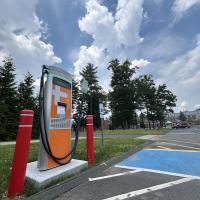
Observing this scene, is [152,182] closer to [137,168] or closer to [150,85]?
[137,168]

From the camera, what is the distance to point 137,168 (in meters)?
4.65

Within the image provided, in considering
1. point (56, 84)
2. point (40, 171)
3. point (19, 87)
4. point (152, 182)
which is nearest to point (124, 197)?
point (152, 182)

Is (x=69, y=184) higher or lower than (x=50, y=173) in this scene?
lower

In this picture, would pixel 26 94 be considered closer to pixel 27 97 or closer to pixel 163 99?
pixel 27 97

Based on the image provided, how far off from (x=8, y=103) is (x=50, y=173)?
74.9 ft

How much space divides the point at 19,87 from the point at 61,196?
971 inches

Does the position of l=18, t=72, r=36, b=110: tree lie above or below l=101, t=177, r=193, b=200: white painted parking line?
above

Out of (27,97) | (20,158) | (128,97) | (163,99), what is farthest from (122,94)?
(20,158)

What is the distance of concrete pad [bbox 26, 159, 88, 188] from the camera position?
323 centimetres

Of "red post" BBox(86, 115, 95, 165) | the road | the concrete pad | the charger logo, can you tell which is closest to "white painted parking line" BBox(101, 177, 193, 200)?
the road

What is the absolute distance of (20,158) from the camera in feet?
9.57

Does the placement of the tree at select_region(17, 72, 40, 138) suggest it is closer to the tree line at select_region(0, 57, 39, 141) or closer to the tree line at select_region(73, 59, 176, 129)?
the tree line at select_region(0, 57, 39, 141)

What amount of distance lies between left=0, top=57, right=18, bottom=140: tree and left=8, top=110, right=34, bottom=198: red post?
19.8 meters

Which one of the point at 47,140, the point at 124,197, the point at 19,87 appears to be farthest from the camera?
the point at 19,87
